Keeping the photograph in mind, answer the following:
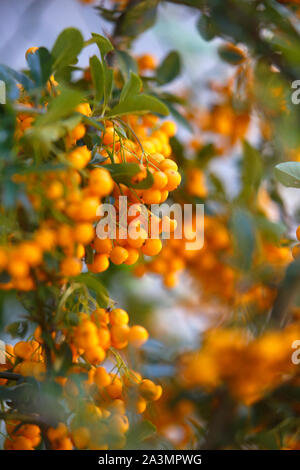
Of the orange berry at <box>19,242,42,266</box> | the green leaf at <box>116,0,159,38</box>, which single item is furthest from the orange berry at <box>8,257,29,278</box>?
the green leaf at <box>116,0,159,38</box>

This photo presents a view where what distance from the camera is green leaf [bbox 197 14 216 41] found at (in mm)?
997

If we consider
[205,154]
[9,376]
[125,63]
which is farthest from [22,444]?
[205,154]

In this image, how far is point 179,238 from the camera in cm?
115

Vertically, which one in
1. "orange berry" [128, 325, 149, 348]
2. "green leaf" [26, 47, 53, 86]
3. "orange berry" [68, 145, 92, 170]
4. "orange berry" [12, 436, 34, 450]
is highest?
"green leaf" [26, 47, 53, 86]

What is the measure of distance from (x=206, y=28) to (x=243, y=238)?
1.55ft

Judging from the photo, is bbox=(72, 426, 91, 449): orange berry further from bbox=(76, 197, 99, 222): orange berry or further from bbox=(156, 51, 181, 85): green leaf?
→ bbox=(156, 51, 181, 85): green leaf

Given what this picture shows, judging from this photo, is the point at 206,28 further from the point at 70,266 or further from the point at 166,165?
the point at 70,266

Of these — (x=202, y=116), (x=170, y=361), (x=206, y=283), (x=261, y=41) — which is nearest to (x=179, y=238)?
(x=206, y=283)

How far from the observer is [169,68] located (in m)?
1.11

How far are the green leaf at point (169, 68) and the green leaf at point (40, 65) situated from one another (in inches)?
20.2

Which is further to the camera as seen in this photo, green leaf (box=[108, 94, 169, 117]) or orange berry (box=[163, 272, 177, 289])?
orange berry (box=[163, 272, 177, 289])

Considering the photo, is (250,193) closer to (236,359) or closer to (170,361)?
(170,361)

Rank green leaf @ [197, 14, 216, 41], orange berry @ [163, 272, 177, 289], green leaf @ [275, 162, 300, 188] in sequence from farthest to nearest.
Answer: orange berry @ [163, 272, 177, 289] < green leaf @ [197, 14, 216, 41] < green leaf @ [275, 162, 300, 188]

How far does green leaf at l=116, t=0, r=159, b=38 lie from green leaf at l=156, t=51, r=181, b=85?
108 millimetres
